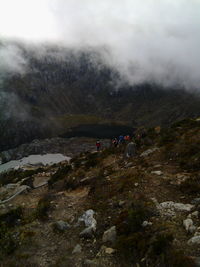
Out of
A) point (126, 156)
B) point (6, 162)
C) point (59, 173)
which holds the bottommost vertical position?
point (6, 162)

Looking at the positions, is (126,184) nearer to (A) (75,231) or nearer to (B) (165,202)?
(B) (165,202)

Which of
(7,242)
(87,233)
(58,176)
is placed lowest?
(58,176)

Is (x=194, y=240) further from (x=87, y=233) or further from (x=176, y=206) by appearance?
(x=87, y=233)

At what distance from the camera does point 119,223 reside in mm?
10648

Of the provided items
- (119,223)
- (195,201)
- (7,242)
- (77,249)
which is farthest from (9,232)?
(195,201)

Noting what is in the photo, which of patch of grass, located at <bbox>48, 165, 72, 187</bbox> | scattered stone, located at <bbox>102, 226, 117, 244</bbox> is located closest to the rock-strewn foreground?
scattered stone, located at <bbox>102, 226, 117, 244</bbox>

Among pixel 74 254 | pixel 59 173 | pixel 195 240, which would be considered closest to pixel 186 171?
pixel 195 240

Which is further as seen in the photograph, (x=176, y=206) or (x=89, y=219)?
(x=89, y=219)

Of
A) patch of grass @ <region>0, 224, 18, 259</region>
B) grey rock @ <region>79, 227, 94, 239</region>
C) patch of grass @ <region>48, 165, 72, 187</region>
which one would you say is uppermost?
grey rock @ <region>79, 227, 94, 239</region>

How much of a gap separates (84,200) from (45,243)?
5.49m

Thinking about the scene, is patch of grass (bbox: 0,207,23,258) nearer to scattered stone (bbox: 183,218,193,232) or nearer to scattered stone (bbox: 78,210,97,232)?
scattered stone (bbox: 78,210,97,232)

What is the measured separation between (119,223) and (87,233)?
1577 mm

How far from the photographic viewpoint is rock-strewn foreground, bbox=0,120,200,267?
8266 millimetres

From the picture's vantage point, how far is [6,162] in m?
196
